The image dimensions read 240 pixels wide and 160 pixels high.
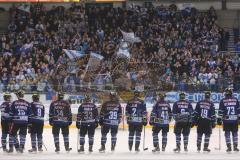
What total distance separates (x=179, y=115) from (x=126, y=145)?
2236mm

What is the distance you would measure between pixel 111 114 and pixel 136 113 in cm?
67

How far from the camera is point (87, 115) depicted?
708 inches

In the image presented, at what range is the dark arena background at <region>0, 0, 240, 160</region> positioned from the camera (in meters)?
21.2

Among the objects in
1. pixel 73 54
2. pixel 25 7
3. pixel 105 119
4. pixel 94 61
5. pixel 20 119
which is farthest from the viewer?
pixel 25 7

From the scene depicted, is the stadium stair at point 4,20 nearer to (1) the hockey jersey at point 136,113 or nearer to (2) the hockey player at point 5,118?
(2) the hockey player at point 5,118

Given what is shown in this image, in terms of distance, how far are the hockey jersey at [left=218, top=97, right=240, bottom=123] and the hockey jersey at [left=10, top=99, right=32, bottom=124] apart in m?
5.12

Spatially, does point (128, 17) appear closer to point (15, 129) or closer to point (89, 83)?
point (89, 83)

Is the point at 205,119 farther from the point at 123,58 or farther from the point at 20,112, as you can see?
the point at 123,58

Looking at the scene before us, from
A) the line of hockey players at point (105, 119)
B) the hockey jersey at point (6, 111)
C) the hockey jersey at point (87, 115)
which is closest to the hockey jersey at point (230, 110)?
the line of hockey players at point (105, 119)

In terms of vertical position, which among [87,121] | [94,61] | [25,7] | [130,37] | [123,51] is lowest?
[87,121]

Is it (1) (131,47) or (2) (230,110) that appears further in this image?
(1) (131,47)

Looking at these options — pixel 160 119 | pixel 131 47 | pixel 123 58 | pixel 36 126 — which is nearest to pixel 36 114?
pixel 36 126

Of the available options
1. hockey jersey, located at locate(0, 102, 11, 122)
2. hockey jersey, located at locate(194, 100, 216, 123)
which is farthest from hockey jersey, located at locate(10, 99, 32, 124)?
hockey jersey, located at locate(194, 100, 216, 123)

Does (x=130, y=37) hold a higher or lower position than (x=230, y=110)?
higher
